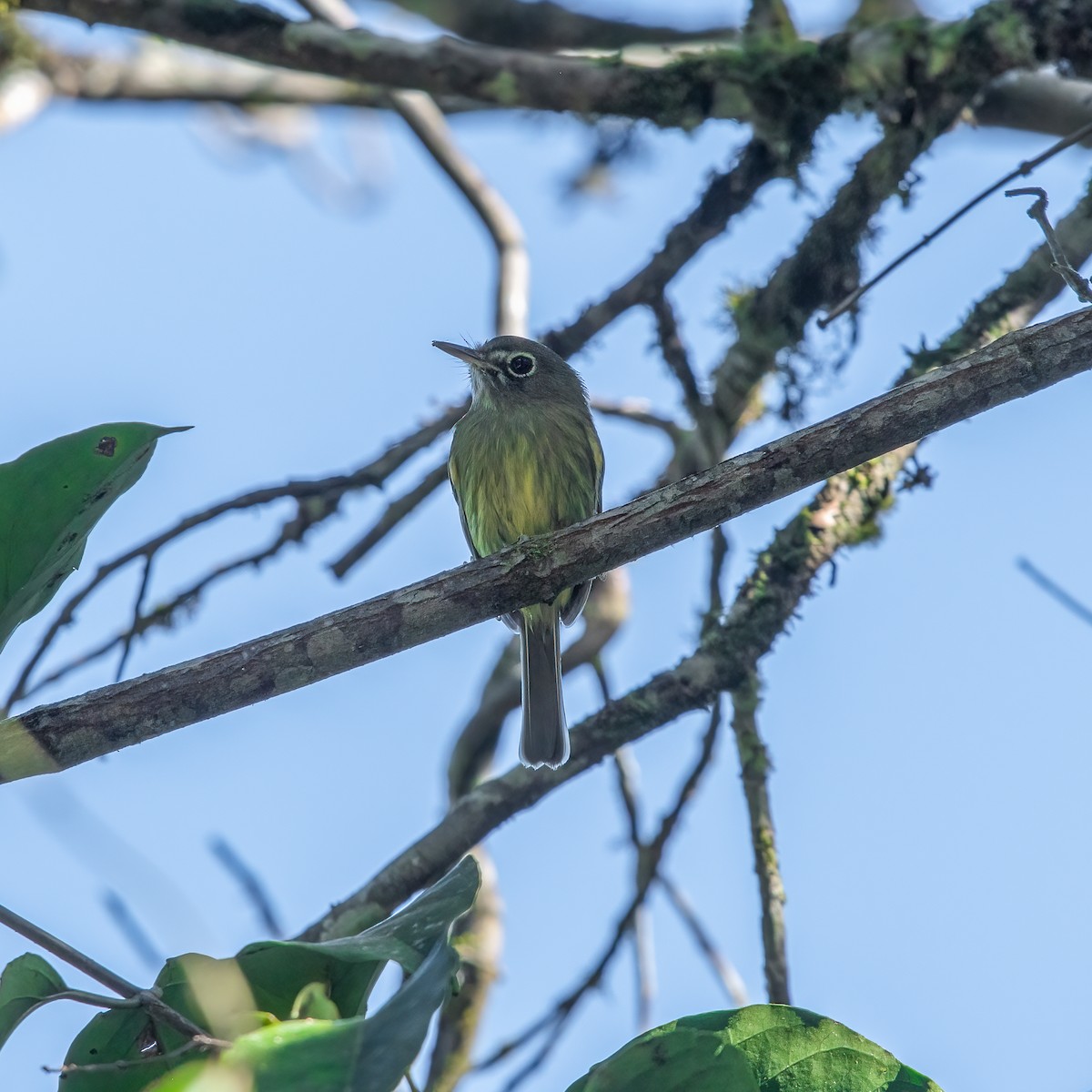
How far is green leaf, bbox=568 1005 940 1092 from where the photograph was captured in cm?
237

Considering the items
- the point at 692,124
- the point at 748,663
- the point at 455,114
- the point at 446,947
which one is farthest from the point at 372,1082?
the point at 455,114

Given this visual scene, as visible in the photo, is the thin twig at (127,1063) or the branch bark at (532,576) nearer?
the thin twig at (127,1063)

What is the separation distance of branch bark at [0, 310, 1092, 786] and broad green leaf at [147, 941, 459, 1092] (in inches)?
54.0

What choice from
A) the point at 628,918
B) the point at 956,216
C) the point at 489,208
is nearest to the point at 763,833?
the point at 628,918

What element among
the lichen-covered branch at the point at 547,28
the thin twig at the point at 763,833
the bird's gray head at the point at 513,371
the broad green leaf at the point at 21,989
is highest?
the lichen-covered branch at the point at 547,28

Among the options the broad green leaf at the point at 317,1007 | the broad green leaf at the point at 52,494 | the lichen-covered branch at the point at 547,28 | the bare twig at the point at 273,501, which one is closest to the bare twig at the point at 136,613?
the bare twig at the point at 273,501

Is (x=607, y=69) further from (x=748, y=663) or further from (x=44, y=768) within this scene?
(x=44, y=768)

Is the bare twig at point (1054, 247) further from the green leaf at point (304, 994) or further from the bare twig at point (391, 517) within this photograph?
the bare twig at point (391, 517)

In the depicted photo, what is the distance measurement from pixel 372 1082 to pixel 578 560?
189cm

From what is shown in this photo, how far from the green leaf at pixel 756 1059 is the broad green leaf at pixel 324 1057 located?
50 cm

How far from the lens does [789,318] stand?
534 centimetres

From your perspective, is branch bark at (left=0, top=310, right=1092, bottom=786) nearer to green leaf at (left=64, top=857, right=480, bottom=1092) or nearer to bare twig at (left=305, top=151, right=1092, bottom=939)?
green leaf at (left=64, top=857, right=480, bottom=1092)

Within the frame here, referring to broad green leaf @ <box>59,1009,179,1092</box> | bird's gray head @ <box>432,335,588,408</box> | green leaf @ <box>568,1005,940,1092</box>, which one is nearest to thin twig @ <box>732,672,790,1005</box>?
green leaf @ <box>568,1005,940,1092</box>

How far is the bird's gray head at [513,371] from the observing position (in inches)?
255
